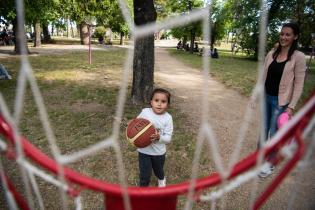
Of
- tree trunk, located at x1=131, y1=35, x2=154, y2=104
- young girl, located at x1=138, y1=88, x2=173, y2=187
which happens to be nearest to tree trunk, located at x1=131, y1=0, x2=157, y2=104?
tree trunk, located at x1=131, y1=35, x2=154, y2=104

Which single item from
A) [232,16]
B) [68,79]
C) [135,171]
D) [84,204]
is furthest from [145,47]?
[232,16]

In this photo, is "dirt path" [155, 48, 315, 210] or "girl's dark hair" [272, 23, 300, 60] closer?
"girl's dark hair" [272, 23, 300, 60]

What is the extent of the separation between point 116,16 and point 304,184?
25.8m

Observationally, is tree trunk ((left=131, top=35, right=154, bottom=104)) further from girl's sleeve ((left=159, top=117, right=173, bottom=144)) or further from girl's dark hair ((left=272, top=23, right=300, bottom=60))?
girl's sleeve ((left=159, top=117, right=173, bottom=144))

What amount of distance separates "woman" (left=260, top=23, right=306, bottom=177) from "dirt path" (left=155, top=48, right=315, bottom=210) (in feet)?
2.29

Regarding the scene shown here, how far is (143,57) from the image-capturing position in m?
6.04

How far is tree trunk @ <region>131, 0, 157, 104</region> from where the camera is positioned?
5.72 metres

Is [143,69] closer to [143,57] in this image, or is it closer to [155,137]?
[143,57]

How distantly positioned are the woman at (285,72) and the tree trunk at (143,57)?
2.75 metres

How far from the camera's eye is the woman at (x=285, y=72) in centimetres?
327

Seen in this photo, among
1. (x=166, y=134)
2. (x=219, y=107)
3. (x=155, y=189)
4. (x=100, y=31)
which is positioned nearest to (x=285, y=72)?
(x=166, y=134)

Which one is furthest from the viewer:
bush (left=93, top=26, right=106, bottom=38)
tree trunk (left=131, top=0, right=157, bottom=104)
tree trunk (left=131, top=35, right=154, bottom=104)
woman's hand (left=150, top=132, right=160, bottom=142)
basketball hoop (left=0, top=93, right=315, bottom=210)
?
bush (left=93, top=26, right=106, bottom=38)

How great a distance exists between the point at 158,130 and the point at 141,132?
175 millimetres

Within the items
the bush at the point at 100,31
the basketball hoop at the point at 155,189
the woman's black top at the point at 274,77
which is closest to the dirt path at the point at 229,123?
the woman's black top at the point at 274,77
